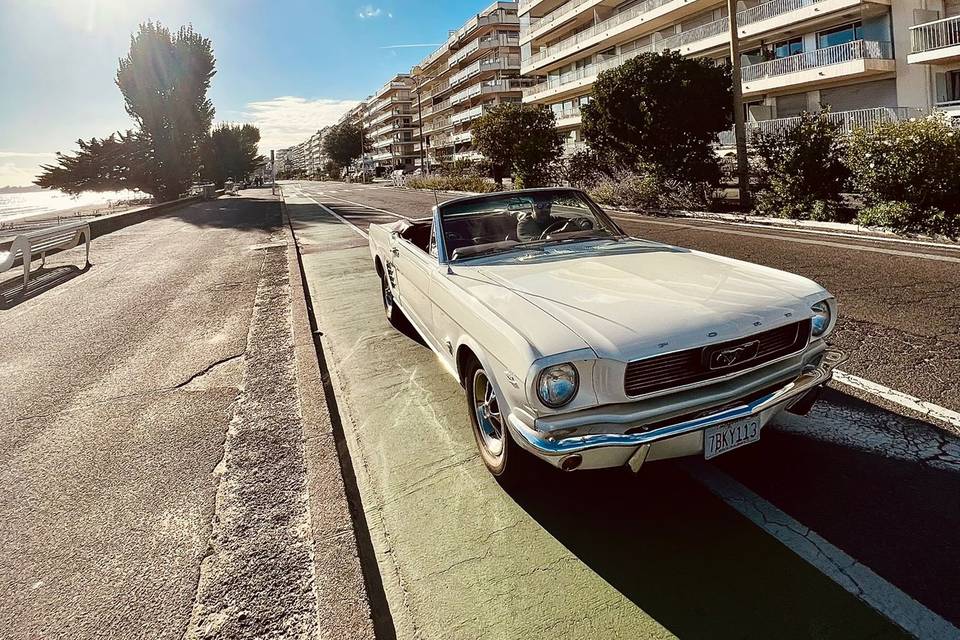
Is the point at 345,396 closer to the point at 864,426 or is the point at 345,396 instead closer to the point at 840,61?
the point at 864,426

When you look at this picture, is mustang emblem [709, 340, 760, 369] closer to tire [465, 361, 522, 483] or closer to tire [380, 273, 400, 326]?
tire [465, 361, 522, 483]

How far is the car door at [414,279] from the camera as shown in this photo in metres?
4.04

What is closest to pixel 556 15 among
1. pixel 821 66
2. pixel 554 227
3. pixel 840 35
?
pixel 840 35

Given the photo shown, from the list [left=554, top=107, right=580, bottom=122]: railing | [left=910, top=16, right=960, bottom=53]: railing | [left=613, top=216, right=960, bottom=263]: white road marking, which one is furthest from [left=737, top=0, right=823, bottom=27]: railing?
[left=613, top=216, right=960, bottom=263]: white road marking

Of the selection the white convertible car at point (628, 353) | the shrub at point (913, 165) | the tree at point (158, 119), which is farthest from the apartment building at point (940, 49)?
the tree at point (158, 119)

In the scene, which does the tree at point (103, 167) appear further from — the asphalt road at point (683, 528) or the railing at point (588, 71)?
the asphalt road at point (683, 528)

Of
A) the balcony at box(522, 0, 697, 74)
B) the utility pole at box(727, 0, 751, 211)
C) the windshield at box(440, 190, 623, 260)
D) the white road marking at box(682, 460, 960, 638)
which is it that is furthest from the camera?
the balcony at box(522, 0, 697, 74)

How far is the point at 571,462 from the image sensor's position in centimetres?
237

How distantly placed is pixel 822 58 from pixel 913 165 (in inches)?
619

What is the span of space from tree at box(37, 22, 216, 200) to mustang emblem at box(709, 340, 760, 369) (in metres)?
47.3

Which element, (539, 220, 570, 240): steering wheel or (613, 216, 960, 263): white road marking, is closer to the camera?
(539, 220, 570, 240): steering wheel

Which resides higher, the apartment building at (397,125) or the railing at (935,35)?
the apartment building at (397,125)

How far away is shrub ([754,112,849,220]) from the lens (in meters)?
12.8

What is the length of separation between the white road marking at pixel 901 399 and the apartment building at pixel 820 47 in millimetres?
20908
